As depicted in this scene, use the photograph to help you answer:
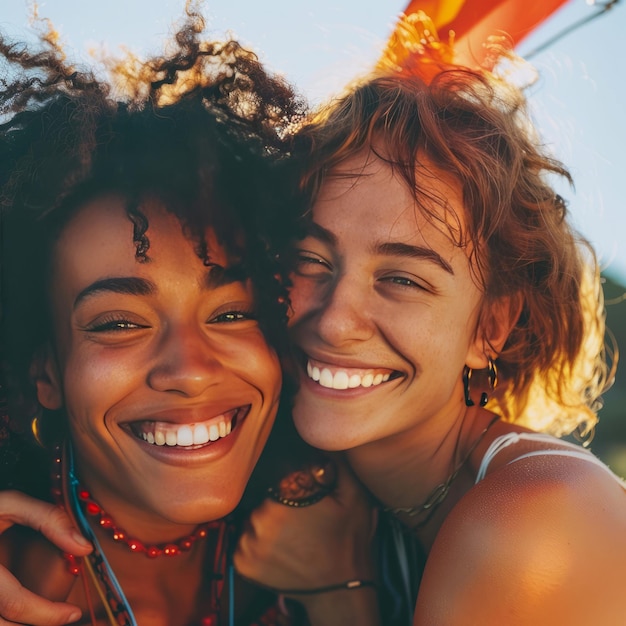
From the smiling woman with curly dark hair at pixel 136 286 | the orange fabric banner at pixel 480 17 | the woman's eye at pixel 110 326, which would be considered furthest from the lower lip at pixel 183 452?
the orange fabric banner at pixel 480 17

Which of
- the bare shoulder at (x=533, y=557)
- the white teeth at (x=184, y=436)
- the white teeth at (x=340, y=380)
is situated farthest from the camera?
the white teeth at (x=340, y=380)

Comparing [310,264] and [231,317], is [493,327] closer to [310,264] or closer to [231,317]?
[310,264]

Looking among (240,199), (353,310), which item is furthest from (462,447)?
(240,199)

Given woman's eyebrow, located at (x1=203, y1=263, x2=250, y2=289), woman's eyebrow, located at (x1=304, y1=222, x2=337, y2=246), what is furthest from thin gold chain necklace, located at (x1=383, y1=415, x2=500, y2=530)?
woman's eyebrow, located at (x1=203, y1=263, x2=250, y2=289)

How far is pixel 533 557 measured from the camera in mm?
1676

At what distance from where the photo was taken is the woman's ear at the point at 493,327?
2.22 meters

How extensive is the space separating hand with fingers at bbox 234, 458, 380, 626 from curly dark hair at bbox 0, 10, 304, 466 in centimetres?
64

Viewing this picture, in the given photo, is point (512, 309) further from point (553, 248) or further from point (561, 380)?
point (561, 380)

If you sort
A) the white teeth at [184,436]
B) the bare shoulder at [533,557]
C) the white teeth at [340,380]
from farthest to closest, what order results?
the white teeth at [340,380] → the white teeth at [184,436] → the bare shoulder at [533,557]

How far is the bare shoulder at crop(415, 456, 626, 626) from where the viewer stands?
5.46 feet

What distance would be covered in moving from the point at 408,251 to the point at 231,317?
18.7 inches

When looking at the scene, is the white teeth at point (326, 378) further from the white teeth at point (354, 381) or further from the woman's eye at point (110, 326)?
the woman's eye at point (110, 326)

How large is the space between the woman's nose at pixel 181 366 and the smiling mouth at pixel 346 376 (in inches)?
12.4

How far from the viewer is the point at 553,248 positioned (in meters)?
2.23
